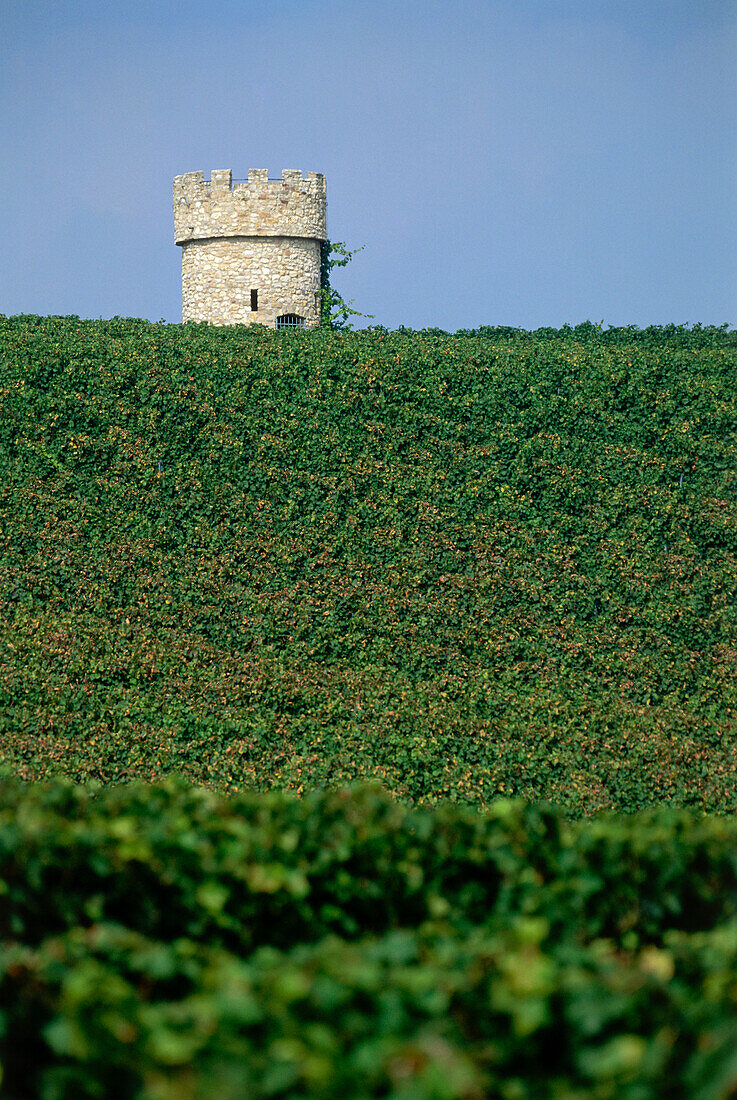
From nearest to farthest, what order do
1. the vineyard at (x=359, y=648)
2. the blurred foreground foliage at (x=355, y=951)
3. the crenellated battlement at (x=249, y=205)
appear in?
1. the blurred foreground foliage at (x=355, y=951)
2. the vineyard at (x=359, y=648)
3. the crenellated battlement at (x=249, y=205)

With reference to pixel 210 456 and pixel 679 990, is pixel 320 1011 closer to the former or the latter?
pixel 679 990

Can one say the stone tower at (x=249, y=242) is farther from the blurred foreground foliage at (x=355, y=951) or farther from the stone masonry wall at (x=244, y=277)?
the blurred foreground foliage at (x=355, y=951)

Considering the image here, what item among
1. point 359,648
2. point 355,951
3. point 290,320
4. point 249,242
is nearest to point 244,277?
point 249,242

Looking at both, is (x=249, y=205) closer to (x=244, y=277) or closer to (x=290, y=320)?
(x=244, y=277)

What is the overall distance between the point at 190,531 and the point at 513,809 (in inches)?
409

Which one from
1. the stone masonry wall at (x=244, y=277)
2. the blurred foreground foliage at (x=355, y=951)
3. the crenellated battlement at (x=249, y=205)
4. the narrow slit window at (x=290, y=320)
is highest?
the crenellated battlement at (x=249, y=205)

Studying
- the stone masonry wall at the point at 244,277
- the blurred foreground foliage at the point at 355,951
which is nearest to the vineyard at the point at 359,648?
the blurred foreground foliage at the point at 355,951

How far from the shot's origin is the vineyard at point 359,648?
5.45m

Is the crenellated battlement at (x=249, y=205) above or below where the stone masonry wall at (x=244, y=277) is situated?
above

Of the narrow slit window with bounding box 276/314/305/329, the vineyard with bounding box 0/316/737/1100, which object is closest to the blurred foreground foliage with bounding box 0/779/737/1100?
the vineyard with bounding box 0/316/737/1100

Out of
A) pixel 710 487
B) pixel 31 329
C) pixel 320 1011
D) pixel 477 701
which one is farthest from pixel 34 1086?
pixel 31 329

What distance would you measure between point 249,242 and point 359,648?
1304 cm

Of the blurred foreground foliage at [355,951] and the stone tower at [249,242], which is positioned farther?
the stone tower at [249,242]

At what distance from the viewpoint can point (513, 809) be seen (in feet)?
20.0
